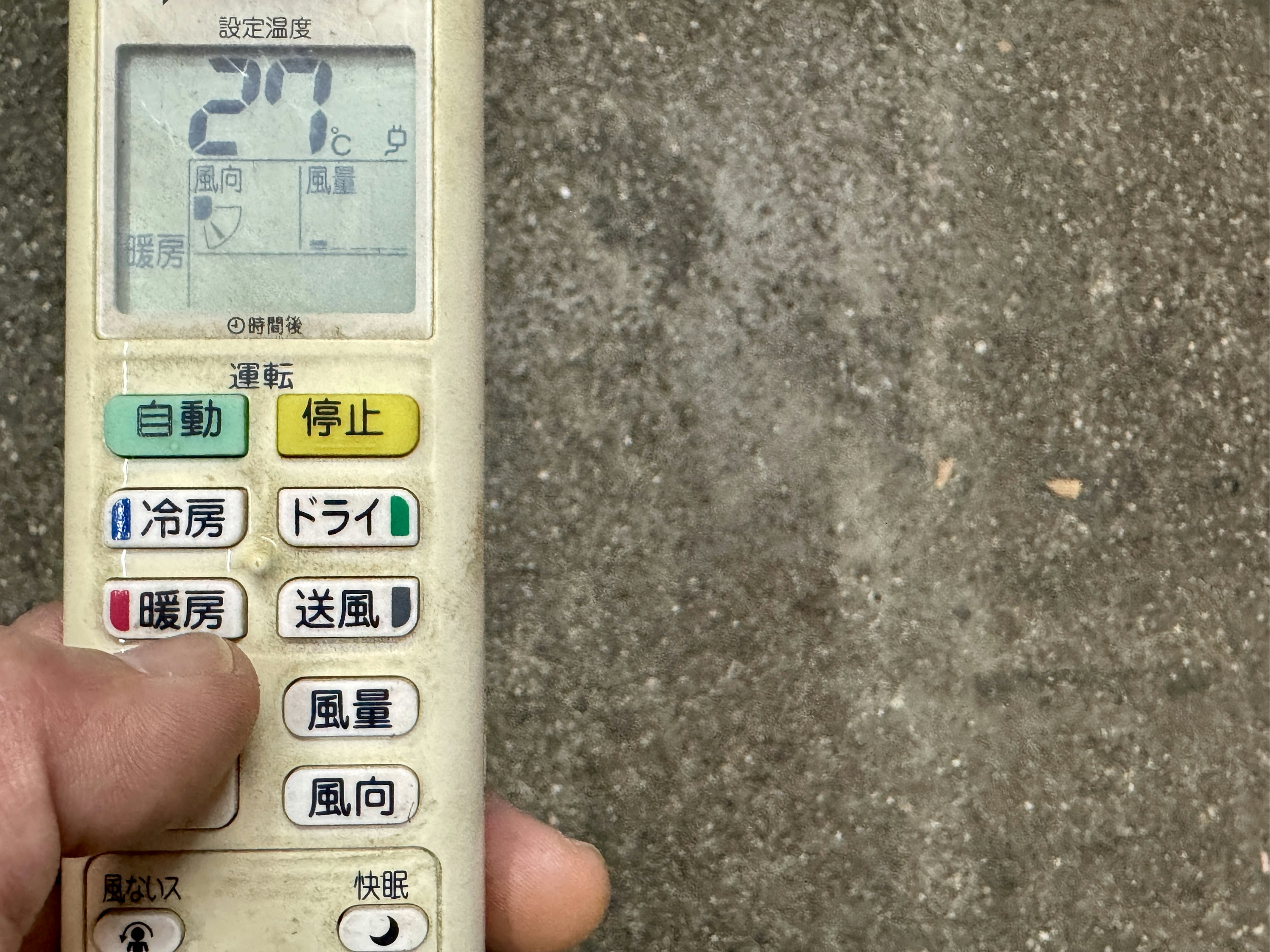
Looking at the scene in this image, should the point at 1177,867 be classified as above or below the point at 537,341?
below

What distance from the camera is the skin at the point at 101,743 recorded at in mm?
469

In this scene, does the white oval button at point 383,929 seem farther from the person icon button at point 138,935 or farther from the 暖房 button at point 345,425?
the 暖房 button at point 345,425

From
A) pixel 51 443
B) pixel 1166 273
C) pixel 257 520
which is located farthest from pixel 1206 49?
pixel 51 443

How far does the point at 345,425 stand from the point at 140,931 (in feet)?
0.82

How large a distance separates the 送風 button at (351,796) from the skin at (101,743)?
0.12 ft

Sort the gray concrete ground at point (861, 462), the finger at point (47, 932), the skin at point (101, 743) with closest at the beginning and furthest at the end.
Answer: the skin at point (101, 743) → the finger at point (47, 932) → the gray concrete ground at point (861, 462)

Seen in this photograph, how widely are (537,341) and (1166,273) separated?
49cm

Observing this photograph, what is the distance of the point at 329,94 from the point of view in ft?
1.81

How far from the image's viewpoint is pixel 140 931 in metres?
0.52

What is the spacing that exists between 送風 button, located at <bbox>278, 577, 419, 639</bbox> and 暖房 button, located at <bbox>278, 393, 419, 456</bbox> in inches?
2.4

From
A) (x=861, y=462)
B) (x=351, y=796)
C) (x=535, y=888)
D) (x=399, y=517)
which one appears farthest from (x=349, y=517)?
Answer: (x=861, y=462)

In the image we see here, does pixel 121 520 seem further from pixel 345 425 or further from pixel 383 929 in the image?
pixel 383 929

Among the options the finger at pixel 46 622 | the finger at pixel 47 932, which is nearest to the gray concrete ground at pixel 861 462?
the finger at pixel 46 622

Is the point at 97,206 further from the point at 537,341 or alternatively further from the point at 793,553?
the point at 793,553
